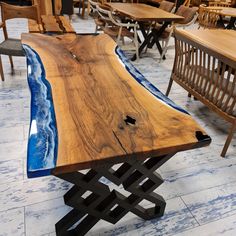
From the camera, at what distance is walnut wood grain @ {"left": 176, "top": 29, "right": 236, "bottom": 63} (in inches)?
70.1

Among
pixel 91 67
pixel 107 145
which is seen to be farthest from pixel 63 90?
pixel 107 145

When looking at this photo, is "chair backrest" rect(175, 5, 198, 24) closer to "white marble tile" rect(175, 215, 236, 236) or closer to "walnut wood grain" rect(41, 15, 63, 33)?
"walnut wood grain" rect(41, 15, 63, 33)

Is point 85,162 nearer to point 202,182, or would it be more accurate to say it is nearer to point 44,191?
point 44,191

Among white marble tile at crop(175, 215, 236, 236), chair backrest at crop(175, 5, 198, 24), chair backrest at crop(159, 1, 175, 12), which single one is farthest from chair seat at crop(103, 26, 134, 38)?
white marble tile at crop(175, 215, 236, 236)

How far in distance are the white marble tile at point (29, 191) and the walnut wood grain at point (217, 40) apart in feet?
4.69

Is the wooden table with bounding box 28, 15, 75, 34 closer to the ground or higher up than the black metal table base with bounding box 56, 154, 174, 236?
higher up

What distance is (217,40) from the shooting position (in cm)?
214

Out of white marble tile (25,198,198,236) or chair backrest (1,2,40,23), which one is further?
chair backrest (1,2,40,23)

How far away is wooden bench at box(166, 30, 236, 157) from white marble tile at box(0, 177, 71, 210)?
1.29 meters

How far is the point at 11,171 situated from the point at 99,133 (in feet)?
3.19

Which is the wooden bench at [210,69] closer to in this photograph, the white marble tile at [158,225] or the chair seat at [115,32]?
the white marble tile at [158,225]

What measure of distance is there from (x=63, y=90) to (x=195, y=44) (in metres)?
1.20

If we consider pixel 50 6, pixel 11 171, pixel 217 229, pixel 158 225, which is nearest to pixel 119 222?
pixel 158 225

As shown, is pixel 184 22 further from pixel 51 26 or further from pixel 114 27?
pixel 51 26
